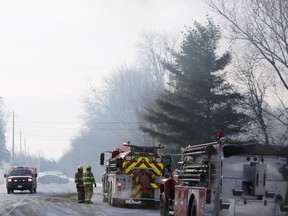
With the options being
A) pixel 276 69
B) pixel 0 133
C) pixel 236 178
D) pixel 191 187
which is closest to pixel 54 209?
pixel 191 187

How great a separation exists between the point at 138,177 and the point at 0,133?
11835cm

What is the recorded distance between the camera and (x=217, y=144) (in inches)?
645

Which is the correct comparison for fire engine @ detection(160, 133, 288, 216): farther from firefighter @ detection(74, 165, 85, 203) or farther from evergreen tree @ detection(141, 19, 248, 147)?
evergreen tree @ detection(141, 19, 248, 147)

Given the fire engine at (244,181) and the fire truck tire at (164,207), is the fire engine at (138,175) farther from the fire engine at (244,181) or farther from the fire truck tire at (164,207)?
the fire engine at (244,181)

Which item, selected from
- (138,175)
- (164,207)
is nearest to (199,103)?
(138,175)

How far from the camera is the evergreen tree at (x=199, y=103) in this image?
4731 cm

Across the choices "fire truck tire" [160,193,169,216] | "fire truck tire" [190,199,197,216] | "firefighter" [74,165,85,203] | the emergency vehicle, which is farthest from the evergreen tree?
"fire truck tire" [190,199,197,216]

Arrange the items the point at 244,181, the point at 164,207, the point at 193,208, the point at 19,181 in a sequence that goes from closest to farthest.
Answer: the point at 244,181 < the point at 193,208 < the point at 164,207 < the point at 19,181

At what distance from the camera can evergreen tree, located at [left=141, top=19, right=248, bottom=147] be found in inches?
1863

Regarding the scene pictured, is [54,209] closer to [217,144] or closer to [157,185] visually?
[157,185]

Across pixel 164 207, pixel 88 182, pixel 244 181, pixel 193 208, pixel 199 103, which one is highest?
pixel 199 103

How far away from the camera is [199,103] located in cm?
4847

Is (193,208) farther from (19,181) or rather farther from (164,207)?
(19,181)

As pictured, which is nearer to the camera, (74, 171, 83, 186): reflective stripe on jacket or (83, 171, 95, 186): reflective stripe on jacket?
(83, 171, 95, 186): reflective stripe on jacket
